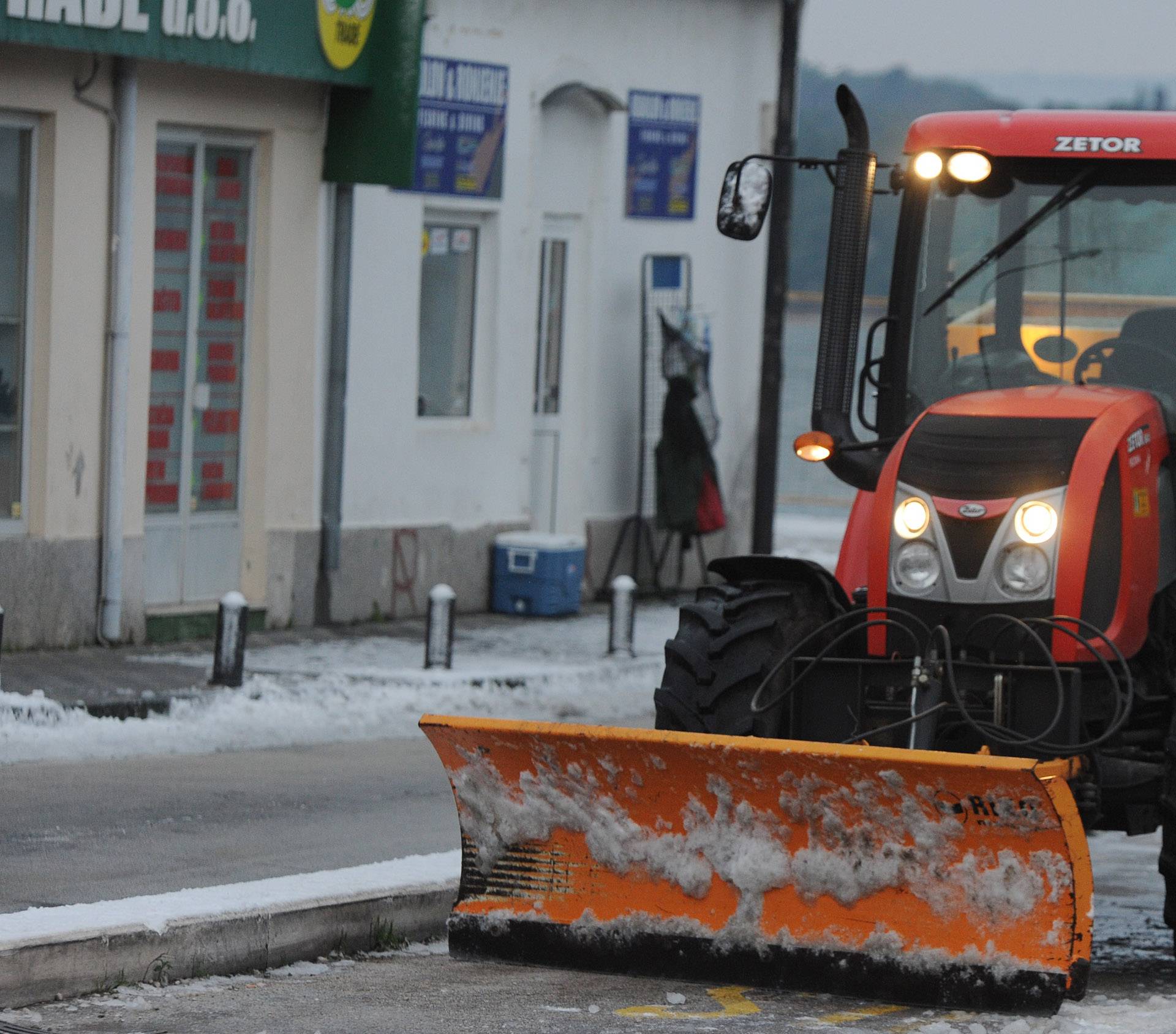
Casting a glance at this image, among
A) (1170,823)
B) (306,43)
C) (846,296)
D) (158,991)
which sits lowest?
(158,991)

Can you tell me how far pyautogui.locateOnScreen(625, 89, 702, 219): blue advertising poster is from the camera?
62.1 feet

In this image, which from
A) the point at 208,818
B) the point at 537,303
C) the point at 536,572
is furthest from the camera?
the point at 537,303

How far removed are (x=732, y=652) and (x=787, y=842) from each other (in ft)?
2.93

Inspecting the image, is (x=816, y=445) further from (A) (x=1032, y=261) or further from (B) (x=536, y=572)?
(B) (x=536, y=572)

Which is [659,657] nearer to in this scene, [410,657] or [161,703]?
[410,657]

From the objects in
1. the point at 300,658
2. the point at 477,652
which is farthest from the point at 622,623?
the point at 300,658

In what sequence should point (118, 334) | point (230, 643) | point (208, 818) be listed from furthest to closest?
point (118, 334)
point (230, 643)
point (208, 818)

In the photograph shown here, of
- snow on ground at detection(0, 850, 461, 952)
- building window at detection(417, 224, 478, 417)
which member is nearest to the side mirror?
snow on ground at detection(0, 850, 461, 952)

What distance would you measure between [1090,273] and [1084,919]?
266 centimetres

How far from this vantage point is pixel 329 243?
53.3 feet

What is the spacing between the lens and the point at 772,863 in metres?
7.06

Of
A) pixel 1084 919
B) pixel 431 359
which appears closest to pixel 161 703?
pixel 431 359

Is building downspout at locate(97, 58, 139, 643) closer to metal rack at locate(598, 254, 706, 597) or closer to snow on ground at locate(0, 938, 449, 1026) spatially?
metal rack at locate(598, 254, 706, 597)

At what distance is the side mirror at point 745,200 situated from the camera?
8.20 m
